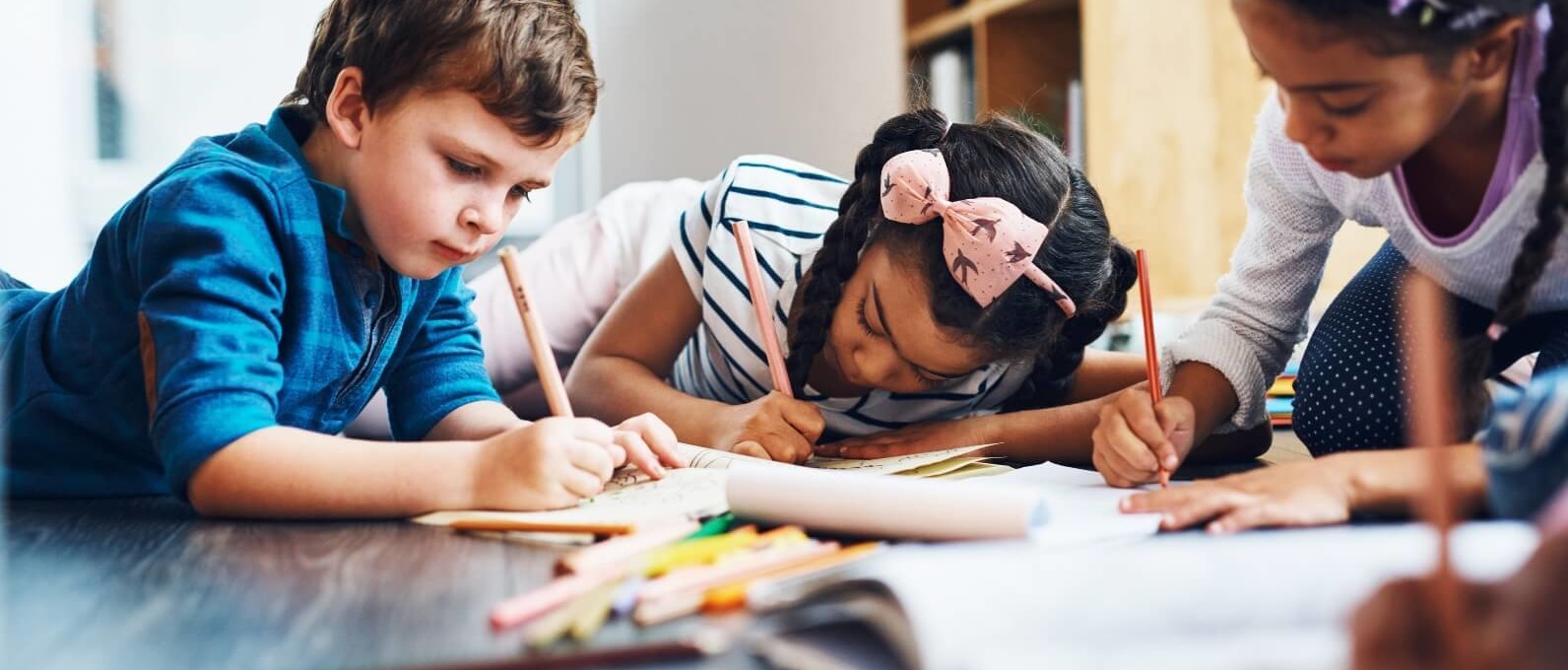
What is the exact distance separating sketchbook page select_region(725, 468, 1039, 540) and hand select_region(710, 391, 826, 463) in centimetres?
29

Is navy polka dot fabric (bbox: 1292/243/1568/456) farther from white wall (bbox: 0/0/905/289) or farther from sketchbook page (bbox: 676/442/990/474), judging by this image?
white wall (bbox: 0/0/905/289)

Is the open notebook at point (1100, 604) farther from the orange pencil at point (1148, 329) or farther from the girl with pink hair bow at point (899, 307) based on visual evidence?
the girl with pink hair bow at point (899, 307)

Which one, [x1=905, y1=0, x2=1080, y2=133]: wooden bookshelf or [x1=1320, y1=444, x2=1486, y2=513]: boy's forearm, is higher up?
[x1=905, y1=0, x2=1080, y2=133]: wooden bookshelf

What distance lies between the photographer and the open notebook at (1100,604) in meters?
0.42

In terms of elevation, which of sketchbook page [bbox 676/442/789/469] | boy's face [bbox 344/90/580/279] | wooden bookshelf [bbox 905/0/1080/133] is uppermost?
wooden bookshelf [bbox 905/0/1080/133]

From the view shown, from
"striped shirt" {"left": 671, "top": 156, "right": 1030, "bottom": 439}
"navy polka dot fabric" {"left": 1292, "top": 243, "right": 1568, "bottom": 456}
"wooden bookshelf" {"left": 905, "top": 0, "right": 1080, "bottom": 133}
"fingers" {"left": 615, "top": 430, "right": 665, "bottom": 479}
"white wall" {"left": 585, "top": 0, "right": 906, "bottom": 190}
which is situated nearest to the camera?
"fingers" {"left": 615, "top": 430, "right": 665, "bottom": 479}

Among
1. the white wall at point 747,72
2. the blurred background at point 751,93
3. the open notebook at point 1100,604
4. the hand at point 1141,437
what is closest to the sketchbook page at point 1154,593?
the open notebook at point 1100,604

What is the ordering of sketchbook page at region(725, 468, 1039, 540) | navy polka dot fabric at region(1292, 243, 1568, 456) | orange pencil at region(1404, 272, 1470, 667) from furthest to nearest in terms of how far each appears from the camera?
navy polka dot fabric at region(1292, 243, 1568, 456) < sketchbook page at region(725, 468, 1039, 540) < orange pencil at region(1404, 272, 1470, 667)

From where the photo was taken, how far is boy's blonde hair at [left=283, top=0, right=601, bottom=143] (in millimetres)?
929

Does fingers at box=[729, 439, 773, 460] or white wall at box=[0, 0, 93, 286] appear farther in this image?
white wall at box=[0, 0, 93, 286]

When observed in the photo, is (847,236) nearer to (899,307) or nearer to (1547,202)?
(899,307)

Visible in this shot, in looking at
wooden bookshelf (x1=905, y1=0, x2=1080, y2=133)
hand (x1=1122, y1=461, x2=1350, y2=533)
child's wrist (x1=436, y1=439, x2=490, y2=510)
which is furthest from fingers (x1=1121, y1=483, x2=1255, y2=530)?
wooden bookshelf (x1=905, y1=0, x2=1080, y2=133)

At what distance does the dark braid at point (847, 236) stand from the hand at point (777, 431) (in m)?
0.07

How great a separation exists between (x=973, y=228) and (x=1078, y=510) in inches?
12.7
